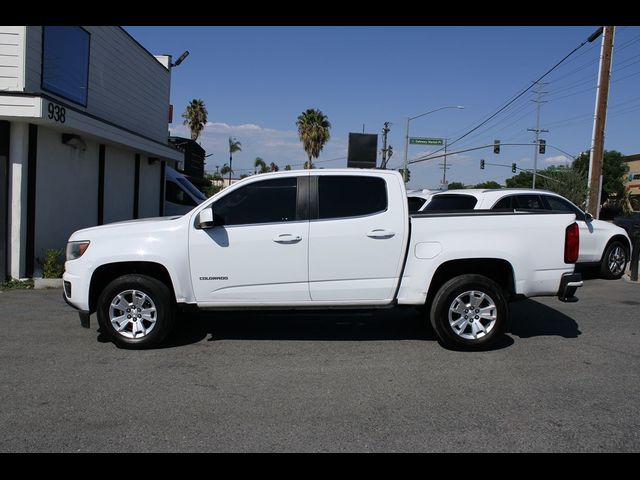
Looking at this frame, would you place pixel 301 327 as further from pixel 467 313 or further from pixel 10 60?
pixel 10 60

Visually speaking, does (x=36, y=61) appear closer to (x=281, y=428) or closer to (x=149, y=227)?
(x=149, y=227)

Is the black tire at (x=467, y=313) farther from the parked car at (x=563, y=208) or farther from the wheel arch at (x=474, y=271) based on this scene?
the parked car at (x=563, y=208)

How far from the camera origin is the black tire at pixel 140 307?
6.07m

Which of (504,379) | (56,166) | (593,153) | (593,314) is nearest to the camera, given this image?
(504,379)

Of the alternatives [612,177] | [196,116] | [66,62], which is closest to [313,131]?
[196,116]

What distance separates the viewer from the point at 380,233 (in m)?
6.11

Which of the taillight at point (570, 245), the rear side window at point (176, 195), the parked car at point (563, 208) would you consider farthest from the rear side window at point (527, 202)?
the rear side window at point (176, 195)

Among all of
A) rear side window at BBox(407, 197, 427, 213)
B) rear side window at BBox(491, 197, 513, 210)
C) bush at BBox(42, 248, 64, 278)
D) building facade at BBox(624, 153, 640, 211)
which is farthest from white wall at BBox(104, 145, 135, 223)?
building facade at BBox(624, 153, 640, 211)

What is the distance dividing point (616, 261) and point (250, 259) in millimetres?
9057

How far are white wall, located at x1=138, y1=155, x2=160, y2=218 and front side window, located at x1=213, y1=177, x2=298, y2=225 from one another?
10984 mm

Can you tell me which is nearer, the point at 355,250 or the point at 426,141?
the point at 355,250
